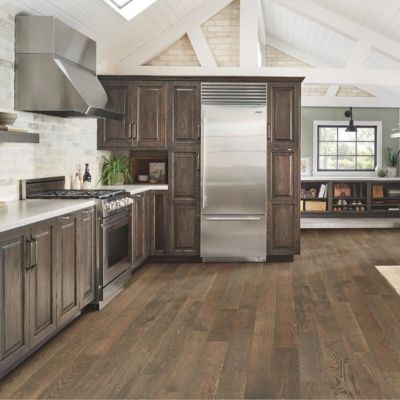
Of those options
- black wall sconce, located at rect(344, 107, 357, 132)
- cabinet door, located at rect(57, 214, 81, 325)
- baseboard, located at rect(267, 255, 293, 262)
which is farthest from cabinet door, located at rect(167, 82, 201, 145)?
black wall sconce, located at rect(344, 107, 357, 132)

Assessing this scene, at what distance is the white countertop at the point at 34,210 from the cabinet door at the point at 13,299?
0.07 metres

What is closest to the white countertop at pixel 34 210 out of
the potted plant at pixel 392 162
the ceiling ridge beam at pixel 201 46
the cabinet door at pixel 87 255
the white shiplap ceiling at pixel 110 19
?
the cabinet door at pixel 87 255

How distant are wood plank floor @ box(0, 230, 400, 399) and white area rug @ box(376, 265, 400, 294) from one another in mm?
94

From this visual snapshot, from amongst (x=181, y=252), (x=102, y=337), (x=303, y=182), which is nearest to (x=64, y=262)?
(x=102, y=337)

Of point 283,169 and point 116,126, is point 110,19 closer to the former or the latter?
point 116,126

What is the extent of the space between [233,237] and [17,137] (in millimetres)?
3292

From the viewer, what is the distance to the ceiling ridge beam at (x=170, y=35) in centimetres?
759

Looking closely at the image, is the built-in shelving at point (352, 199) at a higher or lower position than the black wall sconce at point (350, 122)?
lower

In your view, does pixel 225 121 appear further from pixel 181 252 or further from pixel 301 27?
pixel 301 27

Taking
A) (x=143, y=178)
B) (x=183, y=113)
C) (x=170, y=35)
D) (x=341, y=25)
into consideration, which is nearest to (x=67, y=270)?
(x=183, y=113)

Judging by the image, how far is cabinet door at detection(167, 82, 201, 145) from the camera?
699cm

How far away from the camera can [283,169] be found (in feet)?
23.1

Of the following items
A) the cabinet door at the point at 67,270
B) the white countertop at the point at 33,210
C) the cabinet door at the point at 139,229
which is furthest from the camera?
the cabinet door at the point at 139,229

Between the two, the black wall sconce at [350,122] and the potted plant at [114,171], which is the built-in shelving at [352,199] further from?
the potted plant at [114,171]
